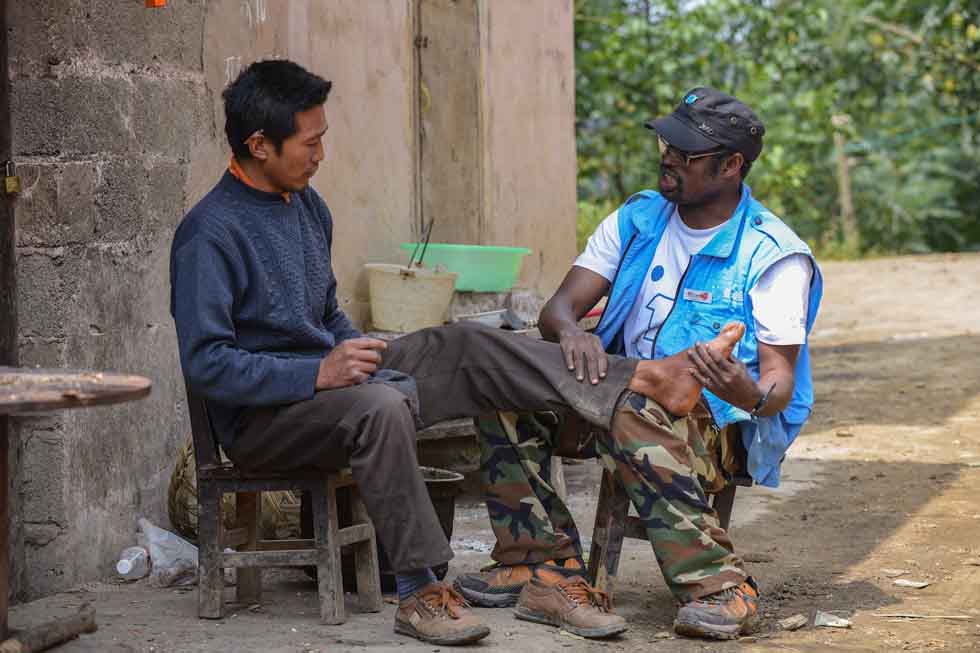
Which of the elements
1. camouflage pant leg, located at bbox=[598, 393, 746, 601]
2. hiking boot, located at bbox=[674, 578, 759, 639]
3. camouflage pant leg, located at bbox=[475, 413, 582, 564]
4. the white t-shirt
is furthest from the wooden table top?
the white t-shirt

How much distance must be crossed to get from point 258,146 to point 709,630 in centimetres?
191

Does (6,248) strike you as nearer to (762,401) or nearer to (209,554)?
(209,554)

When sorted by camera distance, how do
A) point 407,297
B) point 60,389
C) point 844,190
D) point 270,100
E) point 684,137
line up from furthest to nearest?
point 844,190
point 407,297
point 684,137
point 270,100
point 60,389

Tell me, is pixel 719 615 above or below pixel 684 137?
below

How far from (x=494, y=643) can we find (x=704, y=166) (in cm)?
165

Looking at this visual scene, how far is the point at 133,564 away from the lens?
4.66 m

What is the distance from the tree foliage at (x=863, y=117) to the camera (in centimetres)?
1536

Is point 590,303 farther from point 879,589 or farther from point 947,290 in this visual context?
point 947,290

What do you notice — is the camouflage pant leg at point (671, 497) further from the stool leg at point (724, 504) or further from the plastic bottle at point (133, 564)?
the plastic bottle at point (133, 564)

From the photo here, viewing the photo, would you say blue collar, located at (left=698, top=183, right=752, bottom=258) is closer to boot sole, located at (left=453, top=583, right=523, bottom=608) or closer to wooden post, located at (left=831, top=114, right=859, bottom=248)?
boot sole, located at (left=453, top=583, right=523, bottom=608)

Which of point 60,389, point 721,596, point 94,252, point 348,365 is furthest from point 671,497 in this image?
point 94,252

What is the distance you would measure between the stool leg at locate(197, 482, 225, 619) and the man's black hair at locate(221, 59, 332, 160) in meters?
1.01

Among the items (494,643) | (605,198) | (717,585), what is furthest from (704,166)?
(605,198)

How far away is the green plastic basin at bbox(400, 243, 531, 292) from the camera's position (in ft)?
21.0
